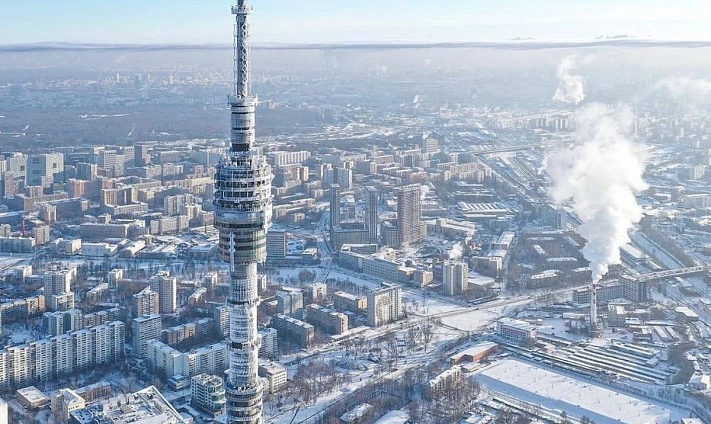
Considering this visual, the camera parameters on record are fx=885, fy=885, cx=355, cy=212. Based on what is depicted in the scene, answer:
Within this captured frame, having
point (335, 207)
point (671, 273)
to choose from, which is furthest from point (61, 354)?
point (671, 273)

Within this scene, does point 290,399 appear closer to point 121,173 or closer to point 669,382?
point 669,382

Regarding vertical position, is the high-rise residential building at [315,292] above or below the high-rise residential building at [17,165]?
below

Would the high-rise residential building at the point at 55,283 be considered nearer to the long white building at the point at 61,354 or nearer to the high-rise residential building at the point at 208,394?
the long white building at the point at 61,354

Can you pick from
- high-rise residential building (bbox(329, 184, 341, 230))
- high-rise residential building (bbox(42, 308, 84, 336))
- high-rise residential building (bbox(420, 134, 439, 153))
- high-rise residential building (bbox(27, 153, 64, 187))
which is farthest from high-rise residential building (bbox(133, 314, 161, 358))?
high-rise residential building (bbox(420, 134, 439, 153))

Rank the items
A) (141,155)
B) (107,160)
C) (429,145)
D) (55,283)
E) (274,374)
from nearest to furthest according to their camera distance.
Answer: (274,374)
(55,283)
(107,160)
(141,155)
(429,145)

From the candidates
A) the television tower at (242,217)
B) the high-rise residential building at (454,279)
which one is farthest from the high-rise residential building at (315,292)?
the television tower at (242,217)

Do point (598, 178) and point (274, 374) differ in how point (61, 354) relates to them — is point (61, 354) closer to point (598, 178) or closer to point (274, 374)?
point (274, 374)

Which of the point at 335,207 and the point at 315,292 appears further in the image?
the point at 335,207
